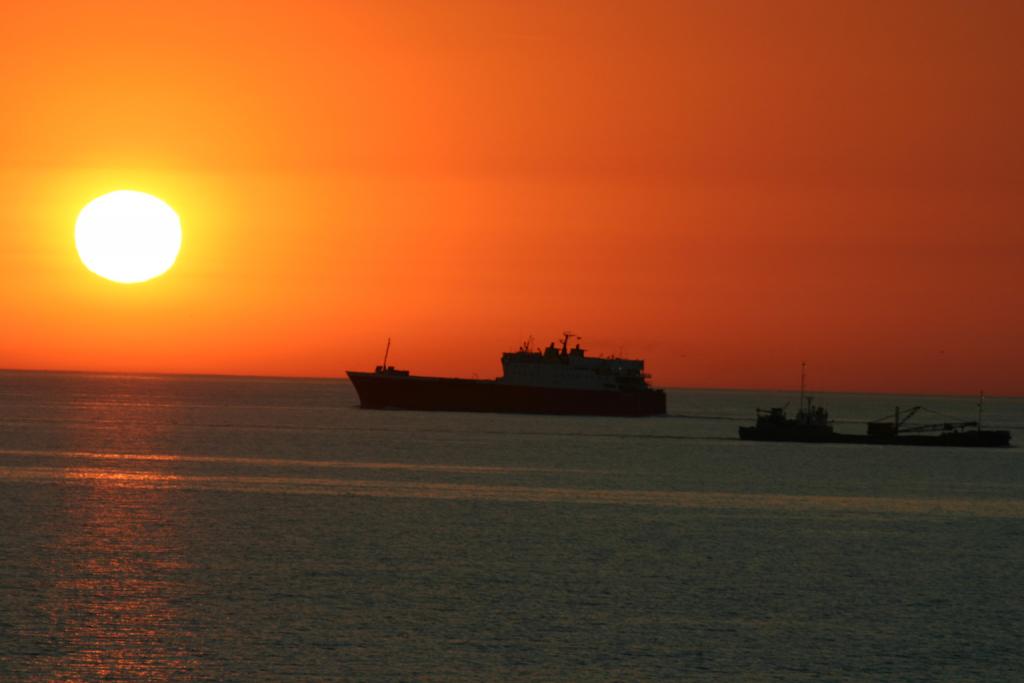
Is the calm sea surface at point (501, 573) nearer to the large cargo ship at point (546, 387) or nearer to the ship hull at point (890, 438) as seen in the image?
the ship hull at point (890, 438)

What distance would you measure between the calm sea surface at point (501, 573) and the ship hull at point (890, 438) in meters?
35.9

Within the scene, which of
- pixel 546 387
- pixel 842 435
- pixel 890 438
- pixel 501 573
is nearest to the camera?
pixel 501 573

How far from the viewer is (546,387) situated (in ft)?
511

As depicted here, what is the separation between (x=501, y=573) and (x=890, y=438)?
3441 inches

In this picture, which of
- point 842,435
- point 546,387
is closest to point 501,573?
point 842,435

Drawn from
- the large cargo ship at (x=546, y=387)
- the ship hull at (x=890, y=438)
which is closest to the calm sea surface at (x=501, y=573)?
the ship hull at (x=890, y=438)

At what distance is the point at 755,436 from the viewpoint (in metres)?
116

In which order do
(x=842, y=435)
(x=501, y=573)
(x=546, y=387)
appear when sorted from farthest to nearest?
(x=546, y=387) < (x=842, y=435) < (x=501, y=573)

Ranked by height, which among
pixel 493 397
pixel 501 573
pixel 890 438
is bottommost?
pixel 501 573

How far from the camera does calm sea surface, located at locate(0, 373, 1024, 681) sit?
2338 cm

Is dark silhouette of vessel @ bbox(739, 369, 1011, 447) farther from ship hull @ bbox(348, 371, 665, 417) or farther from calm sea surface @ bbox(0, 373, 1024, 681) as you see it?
ship hull @ bbox(348, 371, 665, 417)

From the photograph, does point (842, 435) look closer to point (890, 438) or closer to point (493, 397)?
point (890, 438)

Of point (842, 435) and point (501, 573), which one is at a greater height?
point (842, 435)

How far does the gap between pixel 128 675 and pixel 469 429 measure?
357 ft
